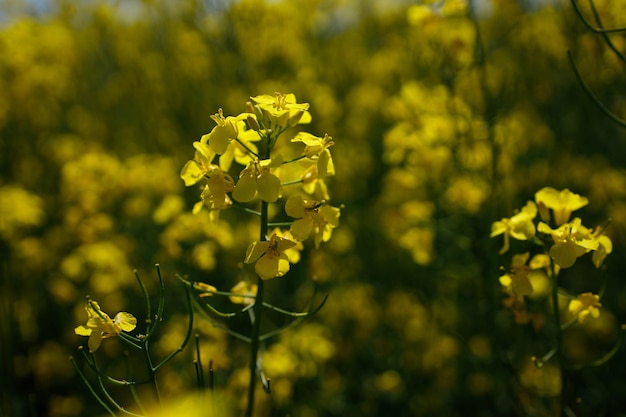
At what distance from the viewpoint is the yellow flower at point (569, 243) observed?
1.45 meters

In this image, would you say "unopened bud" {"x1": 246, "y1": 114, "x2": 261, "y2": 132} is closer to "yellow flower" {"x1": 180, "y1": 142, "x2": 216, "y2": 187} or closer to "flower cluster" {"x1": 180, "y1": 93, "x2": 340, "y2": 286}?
"flower cluster" {"x1": 180, "y1": 93, "x2": 340, "y2": 286}

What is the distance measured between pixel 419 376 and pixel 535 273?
0.84 meters

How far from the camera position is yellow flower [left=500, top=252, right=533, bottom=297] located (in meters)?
1.57

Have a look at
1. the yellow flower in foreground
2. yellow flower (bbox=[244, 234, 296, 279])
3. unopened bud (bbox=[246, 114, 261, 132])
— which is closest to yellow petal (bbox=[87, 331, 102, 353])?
the yellow flower in foreground

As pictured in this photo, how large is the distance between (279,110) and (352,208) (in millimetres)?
2708

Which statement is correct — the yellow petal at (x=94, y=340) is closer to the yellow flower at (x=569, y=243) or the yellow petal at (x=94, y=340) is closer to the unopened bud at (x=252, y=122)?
the unopened bud at (x=252, y=122)

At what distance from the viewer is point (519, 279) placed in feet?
5.16

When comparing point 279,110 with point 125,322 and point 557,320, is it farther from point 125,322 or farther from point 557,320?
point 557,320

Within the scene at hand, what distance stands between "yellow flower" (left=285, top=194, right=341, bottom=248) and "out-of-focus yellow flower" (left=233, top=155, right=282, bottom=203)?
1.6 inches

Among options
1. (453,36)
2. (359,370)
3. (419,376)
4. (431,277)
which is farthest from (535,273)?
(453,36)

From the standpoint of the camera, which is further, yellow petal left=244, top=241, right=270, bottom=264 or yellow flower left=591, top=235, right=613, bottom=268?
yellow flower left=591, top=235, right=613, bottom=268

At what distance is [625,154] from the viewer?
4.33 metres

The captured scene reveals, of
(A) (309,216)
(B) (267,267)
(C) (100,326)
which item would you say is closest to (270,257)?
(B) (267,267)

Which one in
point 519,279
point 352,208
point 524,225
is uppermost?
point 524,225
